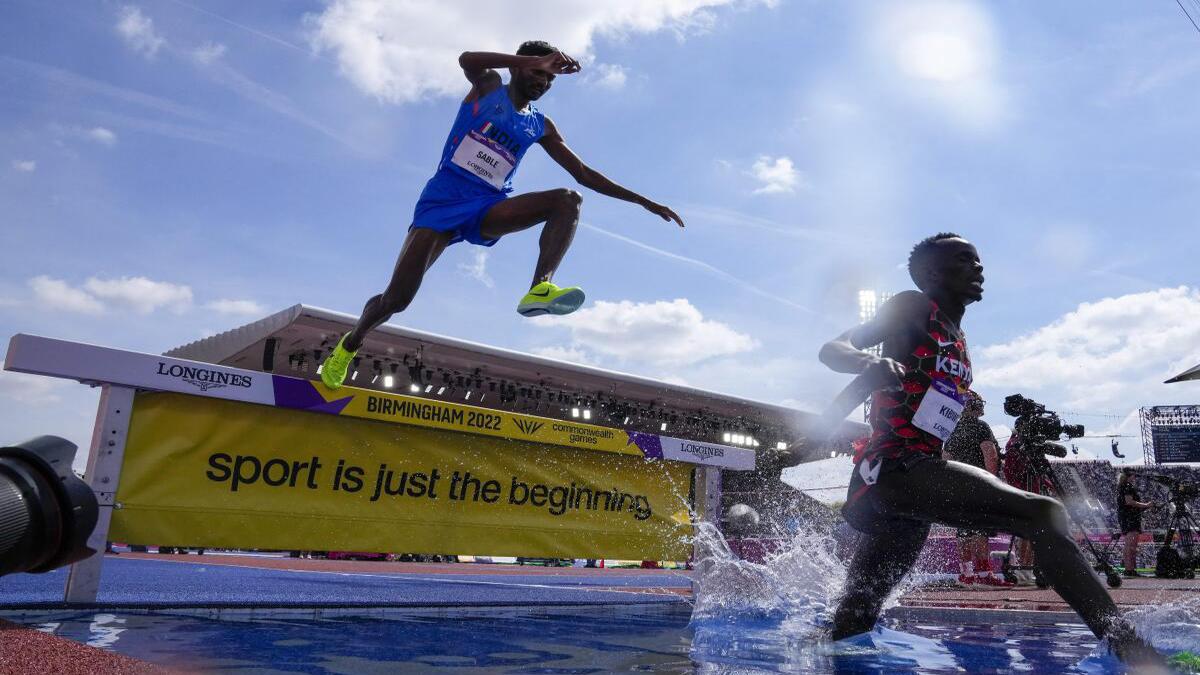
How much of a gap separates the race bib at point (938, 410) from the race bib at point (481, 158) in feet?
6.96

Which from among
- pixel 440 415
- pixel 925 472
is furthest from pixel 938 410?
pixel 440 415

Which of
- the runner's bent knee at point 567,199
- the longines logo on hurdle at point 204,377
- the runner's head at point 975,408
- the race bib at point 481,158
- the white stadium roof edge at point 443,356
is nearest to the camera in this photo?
the runner's bent knee at point 567,199

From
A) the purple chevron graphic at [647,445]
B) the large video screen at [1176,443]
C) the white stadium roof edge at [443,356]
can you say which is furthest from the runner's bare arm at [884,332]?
A: the large video screen at [1176,443]

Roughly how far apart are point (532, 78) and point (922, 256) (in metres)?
1.91

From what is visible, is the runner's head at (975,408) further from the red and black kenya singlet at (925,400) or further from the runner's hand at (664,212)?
the red and black kenya singlet at (925,400)

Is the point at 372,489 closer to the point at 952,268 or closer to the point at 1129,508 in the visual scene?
the point at 952,268

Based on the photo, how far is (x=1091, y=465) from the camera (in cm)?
3778

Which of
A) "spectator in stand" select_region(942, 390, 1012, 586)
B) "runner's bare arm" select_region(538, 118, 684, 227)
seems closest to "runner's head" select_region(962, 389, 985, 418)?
"spectator in stand" select_region(942, 390, 1012, 586)

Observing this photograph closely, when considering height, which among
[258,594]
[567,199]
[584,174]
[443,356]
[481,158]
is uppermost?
[443,356]

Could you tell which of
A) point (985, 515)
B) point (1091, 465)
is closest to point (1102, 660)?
point (985, 515)

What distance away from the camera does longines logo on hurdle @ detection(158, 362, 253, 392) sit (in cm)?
451

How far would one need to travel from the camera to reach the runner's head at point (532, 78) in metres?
3.69

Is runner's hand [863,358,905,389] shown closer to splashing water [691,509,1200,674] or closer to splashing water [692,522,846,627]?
splashing water [691,509,1200,674]

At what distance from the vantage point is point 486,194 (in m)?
3.73
